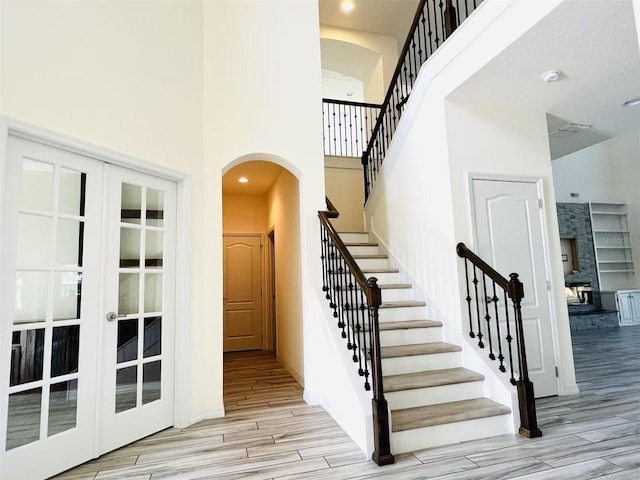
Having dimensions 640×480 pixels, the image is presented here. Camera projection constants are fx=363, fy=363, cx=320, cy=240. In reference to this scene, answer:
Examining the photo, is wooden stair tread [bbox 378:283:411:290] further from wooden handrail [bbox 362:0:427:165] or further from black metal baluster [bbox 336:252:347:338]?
wooden handrail [bbox 362:0:427:165]

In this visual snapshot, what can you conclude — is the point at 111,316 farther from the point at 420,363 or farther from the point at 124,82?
the point at 420,363

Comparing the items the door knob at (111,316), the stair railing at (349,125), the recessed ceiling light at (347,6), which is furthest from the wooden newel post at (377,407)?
the recessed ceiling light at (347,6)

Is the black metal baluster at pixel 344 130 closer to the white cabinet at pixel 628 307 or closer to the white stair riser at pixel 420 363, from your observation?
the white stair riser at pixel 420 363

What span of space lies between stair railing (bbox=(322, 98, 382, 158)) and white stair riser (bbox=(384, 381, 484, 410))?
15.2 ft

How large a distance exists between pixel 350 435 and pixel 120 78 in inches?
128

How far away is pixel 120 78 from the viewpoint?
2814 millimetres

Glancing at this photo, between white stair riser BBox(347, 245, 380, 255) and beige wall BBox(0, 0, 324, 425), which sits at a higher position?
beige wall BBox(0, 0, 324, 425)

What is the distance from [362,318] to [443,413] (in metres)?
0.90

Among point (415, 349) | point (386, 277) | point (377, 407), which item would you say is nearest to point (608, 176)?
point (386, 277)

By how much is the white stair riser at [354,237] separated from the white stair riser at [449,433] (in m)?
2.84

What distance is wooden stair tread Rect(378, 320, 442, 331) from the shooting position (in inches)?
133

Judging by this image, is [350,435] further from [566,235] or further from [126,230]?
[566,235]

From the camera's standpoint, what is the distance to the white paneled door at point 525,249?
3.54m

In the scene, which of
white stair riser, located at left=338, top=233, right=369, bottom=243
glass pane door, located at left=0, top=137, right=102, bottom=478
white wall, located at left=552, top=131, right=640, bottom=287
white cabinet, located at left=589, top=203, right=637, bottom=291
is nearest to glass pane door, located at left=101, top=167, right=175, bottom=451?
glass pane door, located at left=0, top=137, right=102, bottom=478
